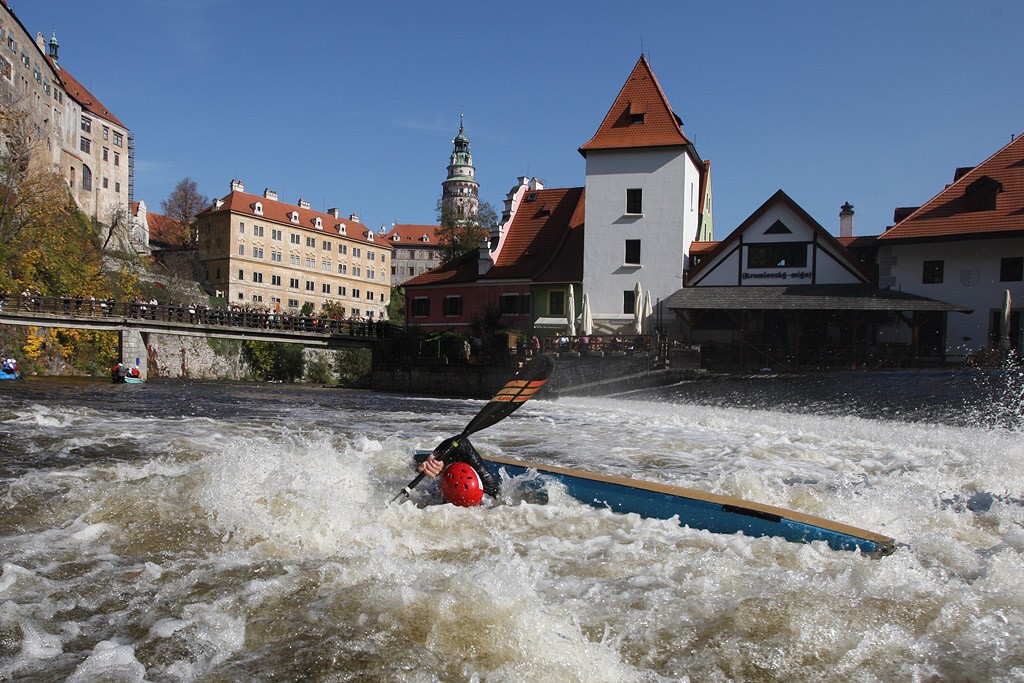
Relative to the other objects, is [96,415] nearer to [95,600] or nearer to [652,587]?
[95,600]

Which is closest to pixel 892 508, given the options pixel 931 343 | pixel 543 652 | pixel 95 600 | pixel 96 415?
pixel 543 652

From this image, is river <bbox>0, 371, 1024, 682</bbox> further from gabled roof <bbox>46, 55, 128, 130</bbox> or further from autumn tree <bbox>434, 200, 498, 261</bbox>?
gabled roof <bbox>46, 55, 128, 130</bbox>

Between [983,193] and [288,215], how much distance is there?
72.2 metres

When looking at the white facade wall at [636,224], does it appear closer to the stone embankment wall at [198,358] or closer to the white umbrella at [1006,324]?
the white umbrella at [1006,324]

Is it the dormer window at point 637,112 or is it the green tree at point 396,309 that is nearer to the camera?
the dormer window at point 637,112

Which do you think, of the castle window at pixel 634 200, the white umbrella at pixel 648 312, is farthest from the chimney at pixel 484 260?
the white umbrella at pixel 648 312

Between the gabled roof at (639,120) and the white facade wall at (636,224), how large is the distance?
0.43 metres

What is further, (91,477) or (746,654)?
(91,477)

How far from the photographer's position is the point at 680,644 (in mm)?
4164

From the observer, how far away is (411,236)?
398 ft

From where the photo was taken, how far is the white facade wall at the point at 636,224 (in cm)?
3497

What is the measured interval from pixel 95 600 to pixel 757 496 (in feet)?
21.1

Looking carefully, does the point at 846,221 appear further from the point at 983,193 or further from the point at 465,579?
the point at 465,579

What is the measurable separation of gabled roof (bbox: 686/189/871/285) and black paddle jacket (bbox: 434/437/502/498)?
28179mm
